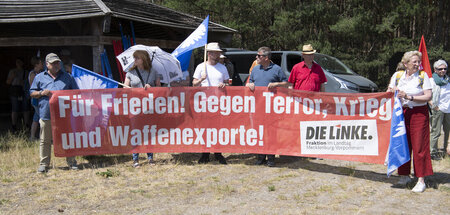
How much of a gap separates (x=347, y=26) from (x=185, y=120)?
12895 mm

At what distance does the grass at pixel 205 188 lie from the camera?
16.1 ft

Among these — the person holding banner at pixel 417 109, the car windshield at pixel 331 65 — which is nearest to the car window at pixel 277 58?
the car windshield at pixel 331 65

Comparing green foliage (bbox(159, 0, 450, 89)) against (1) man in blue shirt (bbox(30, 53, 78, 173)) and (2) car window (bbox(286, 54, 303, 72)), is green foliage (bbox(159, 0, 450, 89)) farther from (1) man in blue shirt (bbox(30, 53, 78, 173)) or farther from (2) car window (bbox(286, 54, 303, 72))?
(1) man in blue shirt (bbox(30, 53, 78, 173))

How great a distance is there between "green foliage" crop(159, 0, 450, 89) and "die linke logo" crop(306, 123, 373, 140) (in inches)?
493

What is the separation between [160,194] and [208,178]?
0.97 metres

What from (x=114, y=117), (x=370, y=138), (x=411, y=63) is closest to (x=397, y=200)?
(x=370, y=138)

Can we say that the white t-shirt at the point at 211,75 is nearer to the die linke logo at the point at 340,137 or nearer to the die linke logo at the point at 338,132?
the die linke logo at the point at 340,137

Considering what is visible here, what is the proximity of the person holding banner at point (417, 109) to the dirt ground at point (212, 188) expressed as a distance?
351mm

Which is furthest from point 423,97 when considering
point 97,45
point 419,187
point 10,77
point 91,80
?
point 10,77

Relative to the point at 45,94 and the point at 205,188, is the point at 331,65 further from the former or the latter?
the point at 45,94

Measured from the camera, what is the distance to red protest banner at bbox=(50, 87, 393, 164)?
21.6ft

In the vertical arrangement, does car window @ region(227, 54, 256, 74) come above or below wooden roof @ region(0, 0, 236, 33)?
below

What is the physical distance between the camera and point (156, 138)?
693 centimetres

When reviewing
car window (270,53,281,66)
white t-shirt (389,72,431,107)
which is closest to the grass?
white t-shirt (389,72,431,107)
